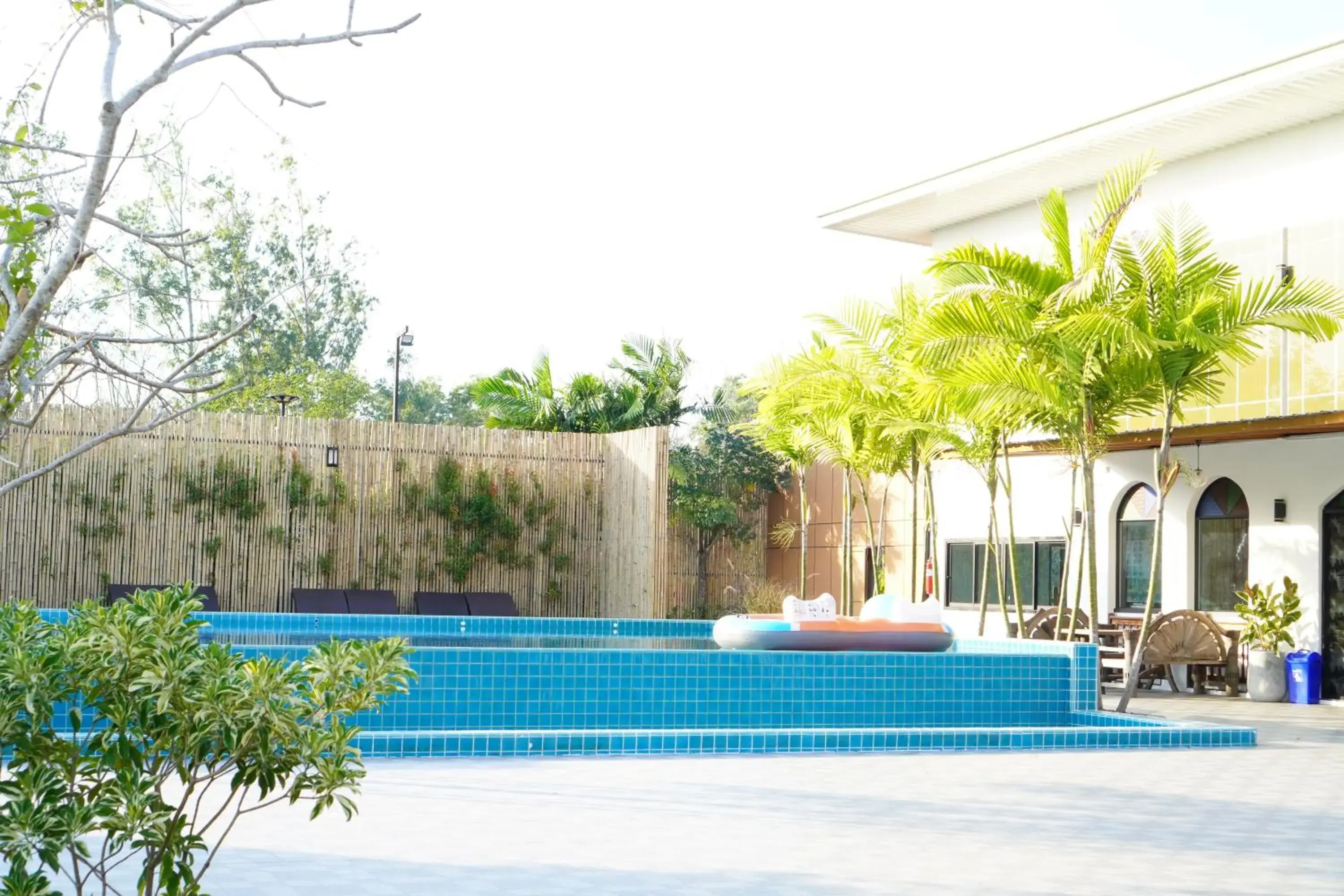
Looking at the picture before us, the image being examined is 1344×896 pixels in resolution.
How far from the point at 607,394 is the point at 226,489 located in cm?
645

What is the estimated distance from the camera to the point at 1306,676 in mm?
13391

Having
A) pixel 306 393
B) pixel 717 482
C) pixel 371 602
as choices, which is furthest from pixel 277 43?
pixel 306 393

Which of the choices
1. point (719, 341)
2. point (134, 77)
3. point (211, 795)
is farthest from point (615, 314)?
point (134, 77)

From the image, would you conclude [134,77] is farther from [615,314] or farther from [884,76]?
[615,314]

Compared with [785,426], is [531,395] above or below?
above

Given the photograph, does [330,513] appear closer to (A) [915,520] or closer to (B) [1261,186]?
(A) [915,520]

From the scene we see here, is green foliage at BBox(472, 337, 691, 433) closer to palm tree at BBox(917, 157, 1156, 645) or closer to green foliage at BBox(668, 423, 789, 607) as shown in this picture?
green foliage at BBox(668, 423, 789, 607)

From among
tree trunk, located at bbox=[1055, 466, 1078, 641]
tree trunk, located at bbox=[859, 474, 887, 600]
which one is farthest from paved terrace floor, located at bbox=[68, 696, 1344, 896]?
tree trunk, located at bbox=[859, 474, 887, 600]

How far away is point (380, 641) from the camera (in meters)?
3.45

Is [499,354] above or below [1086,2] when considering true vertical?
below

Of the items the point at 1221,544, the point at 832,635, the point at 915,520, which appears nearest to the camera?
the point at 832,635

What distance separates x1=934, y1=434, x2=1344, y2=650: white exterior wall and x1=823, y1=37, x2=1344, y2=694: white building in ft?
0.06

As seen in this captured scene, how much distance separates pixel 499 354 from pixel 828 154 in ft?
57.2

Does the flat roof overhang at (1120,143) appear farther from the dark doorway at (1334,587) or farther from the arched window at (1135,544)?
the dark doorway at (1334,587)
